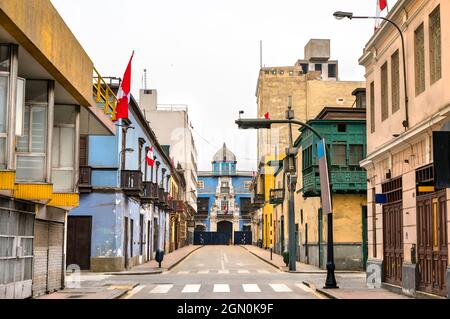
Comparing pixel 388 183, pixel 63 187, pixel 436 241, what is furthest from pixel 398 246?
pixel 63 187

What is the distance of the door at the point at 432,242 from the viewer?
678 inches

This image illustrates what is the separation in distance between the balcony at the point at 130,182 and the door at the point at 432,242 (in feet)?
61.8

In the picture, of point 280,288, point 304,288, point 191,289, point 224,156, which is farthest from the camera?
point 224,156

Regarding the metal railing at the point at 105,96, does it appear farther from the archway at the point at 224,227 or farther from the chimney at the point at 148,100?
the archway at the point at 224,227

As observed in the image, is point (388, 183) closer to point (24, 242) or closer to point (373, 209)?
point (373, 209)

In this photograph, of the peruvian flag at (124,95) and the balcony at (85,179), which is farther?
the balcony at (85,179)

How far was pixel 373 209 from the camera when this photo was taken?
24.9 meters

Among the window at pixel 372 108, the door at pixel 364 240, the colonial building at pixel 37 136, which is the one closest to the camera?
the colonial building at pixel 37 136

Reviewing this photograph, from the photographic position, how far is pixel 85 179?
1341 inches

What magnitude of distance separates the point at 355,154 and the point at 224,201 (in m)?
86.0

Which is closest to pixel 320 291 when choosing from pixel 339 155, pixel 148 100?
pixel 339 155

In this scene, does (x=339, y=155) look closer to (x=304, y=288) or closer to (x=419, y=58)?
(x=304, y=288)

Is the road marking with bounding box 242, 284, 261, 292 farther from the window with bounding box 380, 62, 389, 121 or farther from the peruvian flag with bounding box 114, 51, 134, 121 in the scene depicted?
the peruvian flag with bounding box 114, 51, 134, 121

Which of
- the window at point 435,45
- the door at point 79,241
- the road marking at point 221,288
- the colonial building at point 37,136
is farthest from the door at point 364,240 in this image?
the window at point 435,45
